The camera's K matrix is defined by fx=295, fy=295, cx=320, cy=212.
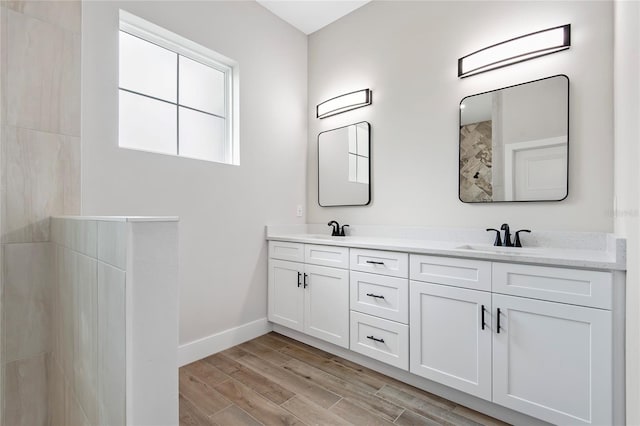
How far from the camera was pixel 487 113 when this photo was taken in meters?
→ 2.00

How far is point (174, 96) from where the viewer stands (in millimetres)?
2174

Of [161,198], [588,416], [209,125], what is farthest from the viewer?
[209,125]

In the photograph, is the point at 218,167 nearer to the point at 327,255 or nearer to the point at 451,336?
the point at 327,255

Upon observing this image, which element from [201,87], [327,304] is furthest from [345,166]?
[201,87]

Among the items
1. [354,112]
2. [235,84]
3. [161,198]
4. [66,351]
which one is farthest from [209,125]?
[66,351]

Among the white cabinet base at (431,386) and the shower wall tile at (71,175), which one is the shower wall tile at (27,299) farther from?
the white cabinet base at (431,386)

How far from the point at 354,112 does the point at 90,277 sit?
241cm

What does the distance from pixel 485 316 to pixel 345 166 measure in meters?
1.68

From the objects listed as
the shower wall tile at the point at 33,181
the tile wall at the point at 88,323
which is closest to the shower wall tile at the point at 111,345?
the tile wall at the point at 88,323

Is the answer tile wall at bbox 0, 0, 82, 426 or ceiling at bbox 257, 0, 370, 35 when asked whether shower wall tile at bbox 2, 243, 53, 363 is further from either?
ceiling at bbox 257, 0, 370, 35

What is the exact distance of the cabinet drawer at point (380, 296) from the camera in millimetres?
1823

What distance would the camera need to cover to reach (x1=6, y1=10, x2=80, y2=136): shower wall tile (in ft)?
4.04

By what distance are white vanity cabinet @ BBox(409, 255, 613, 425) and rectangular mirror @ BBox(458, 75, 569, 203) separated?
0.67 metres

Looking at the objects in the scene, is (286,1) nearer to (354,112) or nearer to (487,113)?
(354,112)
